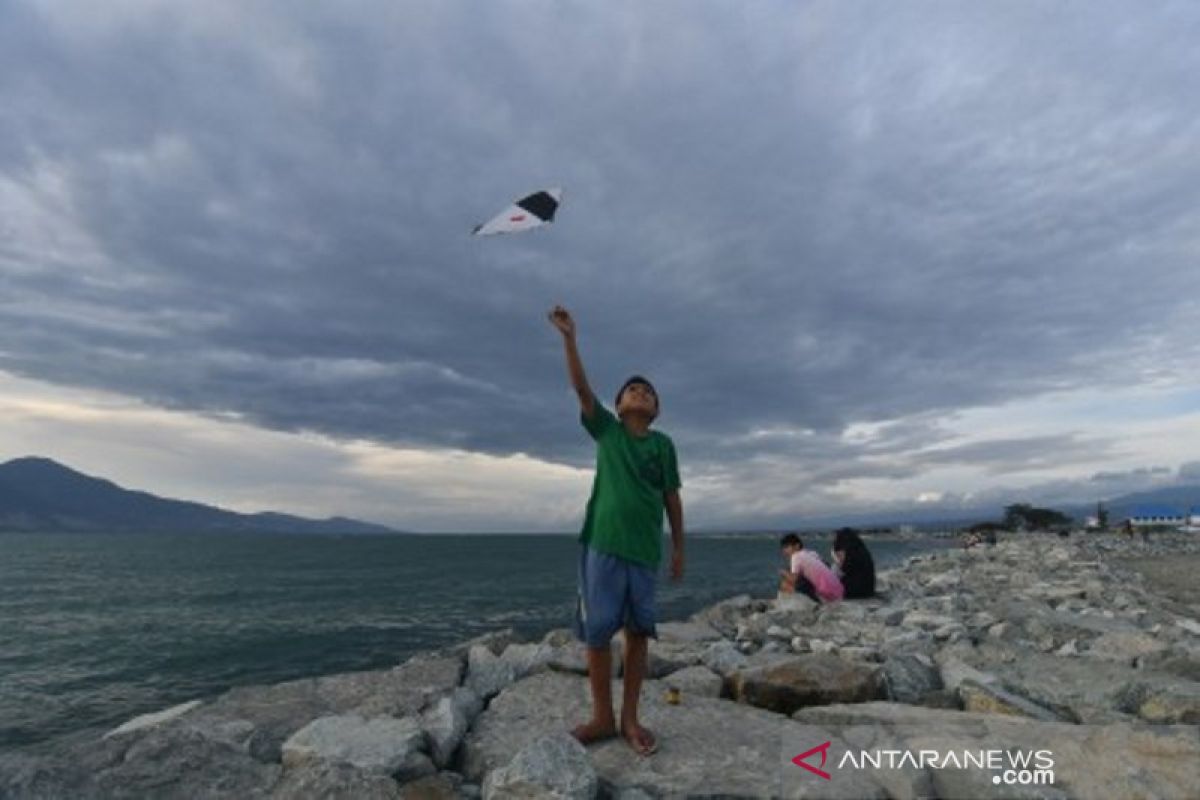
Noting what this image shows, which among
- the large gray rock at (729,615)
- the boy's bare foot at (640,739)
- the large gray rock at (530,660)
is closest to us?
the boy's bare foot at (640,739)

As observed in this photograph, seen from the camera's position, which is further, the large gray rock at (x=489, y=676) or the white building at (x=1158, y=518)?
the white building at (x=1158, y=518)

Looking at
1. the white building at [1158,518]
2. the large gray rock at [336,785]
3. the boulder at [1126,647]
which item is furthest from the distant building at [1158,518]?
the large gray rock at [336,785]

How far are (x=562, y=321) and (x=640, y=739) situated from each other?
2515 mm

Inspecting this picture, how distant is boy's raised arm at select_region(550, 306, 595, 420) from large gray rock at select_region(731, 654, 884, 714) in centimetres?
271

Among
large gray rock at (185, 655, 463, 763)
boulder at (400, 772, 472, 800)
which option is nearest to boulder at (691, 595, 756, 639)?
large gray rock at (185, 655, 463, 763)

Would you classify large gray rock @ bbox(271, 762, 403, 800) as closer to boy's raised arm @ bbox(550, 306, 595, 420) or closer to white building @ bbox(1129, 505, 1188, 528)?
boy's raised arm @ bbox(550, 306, 595, 420)

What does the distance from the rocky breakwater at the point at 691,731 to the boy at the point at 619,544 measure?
0.30m

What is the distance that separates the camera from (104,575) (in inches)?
1854

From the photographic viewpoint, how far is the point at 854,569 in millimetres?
14297

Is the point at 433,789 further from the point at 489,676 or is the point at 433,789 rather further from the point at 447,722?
the point at 489,676

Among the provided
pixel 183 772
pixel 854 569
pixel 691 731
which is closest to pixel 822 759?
pixel 691 731

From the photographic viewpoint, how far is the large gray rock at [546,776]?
13.2 ft

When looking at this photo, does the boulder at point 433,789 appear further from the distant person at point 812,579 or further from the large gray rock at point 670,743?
the distant person at point 812,579

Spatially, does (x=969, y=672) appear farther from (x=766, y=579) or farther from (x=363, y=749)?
A: (x=766, y=579)
